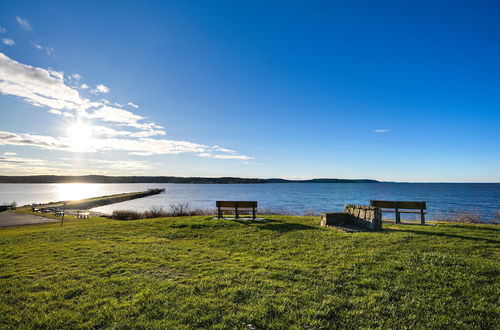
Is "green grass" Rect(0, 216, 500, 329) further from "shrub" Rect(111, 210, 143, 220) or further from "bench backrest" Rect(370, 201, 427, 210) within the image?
"shrub" Rect(111, 210, 143, 220)

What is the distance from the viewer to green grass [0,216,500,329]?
4.07 m

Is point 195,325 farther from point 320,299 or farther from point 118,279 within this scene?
point 118,279

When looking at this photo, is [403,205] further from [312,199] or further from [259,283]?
[312,199]

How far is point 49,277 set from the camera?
5.93 metres

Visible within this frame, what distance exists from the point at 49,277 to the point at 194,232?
6369mm

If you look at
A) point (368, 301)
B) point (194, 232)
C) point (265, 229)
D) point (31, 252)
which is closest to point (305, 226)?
point (265, 229)

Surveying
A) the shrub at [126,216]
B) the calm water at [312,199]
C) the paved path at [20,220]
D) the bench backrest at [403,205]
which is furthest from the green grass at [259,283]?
the calm water at [312,199]

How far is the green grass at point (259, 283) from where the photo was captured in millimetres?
4070

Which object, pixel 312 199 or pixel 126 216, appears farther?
pixel 312 199

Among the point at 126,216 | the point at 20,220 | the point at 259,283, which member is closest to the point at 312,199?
the point at 126,216

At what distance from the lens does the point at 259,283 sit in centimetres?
538

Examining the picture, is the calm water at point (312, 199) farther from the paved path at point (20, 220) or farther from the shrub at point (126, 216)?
the paved path at point (20, 220)

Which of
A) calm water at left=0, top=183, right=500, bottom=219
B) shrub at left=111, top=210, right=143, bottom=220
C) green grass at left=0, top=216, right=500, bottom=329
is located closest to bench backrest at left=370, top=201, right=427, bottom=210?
green grass at left=0, top=216, right=500, bottom=329

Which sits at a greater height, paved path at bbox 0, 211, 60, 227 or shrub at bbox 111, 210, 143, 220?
paved path at bbox 0, 211, 60, 227
